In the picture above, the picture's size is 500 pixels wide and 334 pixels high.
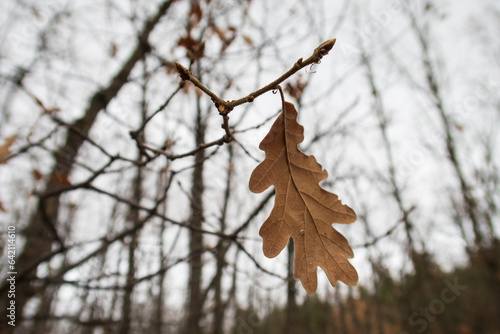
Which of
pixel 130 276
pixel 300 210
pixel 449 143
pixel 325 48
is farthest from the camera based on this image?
pixel 449 143

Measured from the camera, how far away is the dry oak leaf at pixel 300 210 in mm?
826

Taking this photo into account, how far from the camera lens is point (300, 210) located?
2.88 ft

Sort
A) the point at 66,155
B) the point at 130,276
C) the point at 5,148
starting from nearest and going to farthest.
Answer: the point at 5,148
the point at 66,155
the point at 130,276

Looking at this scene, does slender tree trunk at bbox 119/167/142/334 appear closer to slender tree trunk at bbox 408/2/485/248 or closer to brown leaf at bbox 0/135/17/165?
brown leaf at bbox 0/135/17/165

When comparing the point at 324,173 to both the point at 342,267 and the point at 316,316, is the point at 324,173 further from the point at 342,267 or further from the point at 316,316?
the point at 316,316

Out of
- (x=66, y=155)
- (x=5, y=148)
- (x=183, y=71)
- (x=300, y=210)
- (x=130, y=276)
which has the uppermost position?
(x=66, y=155)

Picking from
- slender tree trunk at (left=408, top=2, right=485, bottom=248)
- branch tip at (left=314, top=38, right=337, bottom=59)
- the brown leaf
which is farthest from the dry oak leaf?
slender tree trunk at (left=408, top=2, right=485, bottom=248)

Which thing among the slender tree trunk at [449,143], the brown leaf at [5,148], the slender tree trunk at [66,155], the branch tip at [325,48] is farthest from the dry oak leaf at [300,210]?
the slender tree trunk at [449,143]

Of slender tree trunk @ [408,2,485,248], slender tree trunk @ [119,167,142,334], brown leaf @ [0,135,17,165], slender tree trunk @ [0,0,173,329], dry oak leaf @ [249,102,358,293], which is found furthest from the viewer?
slender tree trunk @ [408,2,485,248]

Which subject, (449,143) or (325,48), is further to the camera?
(449,143)

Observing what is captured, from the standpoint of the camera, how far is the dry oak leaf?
2.71ft

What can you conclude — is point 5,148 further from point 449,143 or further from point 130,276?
point 449,143

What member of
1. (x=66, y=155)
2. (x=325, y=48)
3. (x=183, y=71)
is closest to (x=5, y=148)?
(x=66, y=155)

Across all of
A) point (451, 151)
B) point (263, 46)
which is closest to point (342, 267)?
point (263, 46)
